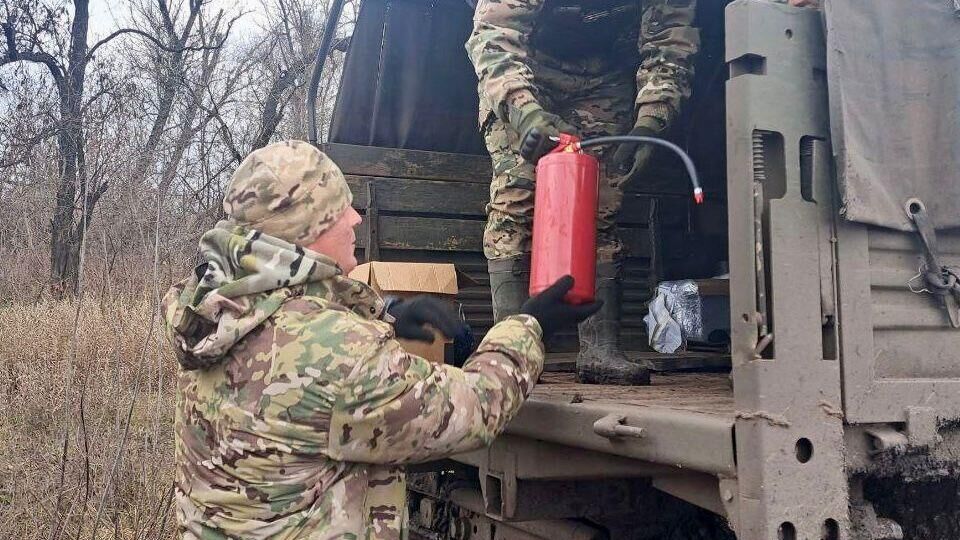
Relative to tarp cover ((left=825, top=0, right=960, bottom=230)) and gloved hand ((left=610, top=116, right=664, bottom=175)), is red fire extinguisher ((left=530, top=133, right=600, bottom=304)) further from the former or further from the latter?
tarp cover ((left=825, top=0, right=960, bottom=230))

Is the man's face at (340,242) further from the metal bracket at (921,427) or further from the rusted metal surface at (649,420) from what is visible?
the metal bracket at (921,427)

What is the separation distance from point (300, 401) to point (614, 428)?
71cm

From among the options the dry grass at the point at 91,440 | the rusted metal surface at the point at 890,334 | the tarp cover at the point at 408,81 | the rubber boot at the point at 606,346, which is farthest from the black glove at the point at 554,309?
the tarp cover at the point at 408,81

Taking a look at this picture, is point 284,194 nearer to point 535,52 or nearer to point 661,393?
point 661,393

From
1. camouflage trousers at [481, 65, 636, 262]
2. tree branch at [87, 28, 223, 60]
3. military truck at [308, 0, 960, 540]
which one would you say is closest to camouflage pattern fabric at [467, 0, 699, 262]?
camouflage trousers at [481, 65, 636, 262]

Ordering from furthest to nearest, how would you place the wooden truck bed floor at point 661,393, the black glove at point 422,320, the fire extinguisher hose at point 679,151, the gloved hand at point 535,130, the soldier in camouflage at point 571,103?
the soldier in camouflage at point 571,103
the gloved hand at point 535,130
the black glove at point 422,320
the fire extinguisher hose at point 679,151
the wooden truck bed floor at point 661,393

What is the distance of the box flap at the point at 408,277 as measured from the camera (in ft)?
10.3

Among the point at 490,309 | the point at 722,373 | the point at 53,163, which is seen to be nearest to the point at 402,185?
the point at 490,309

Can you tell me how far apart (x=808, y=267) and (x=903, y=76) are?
1.86 feet

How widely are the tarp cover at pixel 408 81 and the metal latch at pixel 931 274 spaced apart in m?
2.72

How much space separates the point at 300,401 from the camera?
181 cm

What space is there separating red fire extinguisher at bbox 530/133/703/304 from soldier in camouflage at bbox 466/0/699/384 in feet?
0.40

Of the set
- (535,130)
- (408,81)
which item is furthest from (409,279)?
(408,81)

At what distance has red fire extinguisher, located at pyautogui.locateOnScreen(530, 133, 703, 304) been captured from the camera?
262 centimetres
